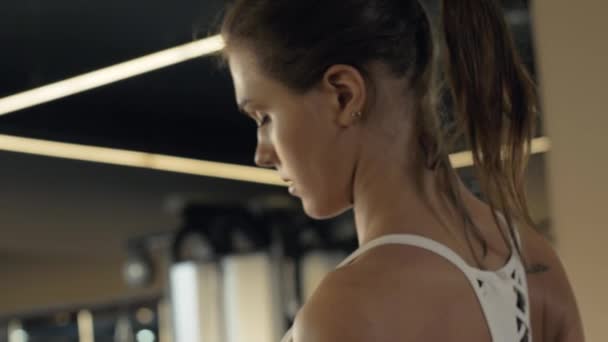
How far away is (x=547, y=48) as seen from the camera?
207 centimetres

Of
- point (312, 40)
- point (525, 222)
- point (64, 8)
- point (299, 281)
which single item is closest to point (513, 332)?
point (525, 222)

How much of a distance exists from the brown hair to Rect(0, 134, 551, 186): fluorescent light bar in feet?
14.9

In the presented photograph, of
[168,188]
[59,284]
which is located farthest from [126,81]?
[59,284]

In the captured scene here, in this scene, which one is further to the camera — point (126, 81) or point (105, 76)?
point (126, 81)

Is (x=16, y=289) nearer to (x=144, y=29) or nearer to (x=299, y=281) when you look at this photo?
(x=299, y=281)

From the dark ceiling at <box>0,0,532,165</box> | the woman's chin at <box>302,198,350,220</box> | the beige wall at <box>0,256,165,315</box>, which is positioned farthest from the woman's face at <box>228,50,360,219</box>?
the beige wall at <box>0,256,165,315</box>

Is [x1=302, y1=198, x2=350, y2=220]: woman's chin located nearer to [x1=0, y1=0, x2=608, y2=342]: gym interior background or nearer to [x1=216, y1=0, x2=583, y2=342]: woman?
[x1=216, y1=0, x2=583, y2=342]: woman

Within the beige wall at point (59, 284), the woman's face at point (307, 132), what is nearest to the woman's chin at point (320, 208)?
the woman's face at point (307, 132)

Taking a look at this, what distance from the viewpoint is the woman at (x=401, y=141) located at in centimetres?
73

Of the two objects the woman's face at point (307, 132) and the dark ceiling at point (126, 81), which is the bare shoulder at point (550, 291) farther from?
the dark ceiling at point (126, 81)

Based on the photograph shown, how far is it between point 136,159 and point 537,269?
5291mm

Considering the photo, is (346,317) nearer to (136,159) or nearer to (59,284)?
(136,159)

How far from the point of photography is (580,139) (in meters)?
2.02

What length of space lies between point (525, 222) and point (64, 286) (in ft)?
25.3
